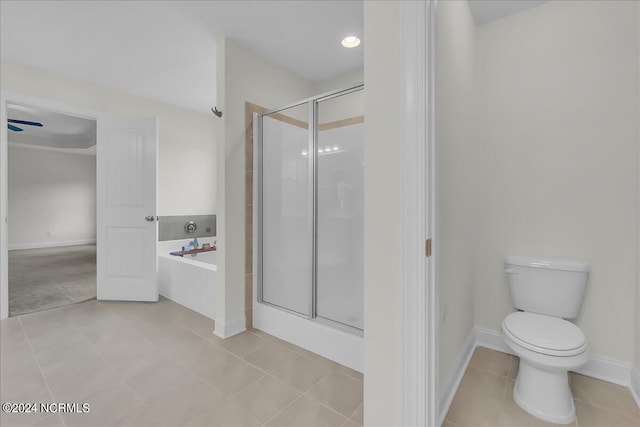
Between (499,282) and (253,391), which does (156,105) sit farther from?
(499,282)

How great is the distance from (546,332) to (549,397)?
1.03 ft

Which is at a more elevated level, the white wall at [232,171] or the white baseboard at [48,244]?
the white wall at [232,171]

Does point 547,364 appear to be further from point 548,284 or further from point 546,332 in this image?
point 548,284

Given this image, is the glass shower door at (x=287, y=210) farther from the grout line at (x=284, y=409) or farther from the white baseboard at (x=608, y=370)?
the white baseboard at (x=608, y=370)

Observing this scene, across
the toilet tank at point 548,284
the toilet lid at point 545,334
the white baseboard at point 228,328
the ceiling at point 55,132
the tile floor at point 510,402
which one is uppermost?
the ceiling at point 55,132

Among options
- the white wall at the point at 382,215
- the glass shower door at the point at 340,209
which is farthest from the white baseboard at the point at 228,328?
the white wall at the point at 382,215

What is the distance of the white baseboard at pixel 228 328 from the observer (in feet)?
8.00

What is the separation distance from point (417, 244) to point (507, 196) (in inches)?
58.9

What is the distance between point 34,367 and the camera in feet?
6.43

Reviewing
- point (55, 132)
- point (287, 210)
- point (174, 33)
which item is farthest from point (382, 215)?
point (55, 132)

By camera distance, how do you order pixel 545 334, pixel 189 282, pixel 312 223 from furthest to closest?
1. pixel 189 282
2. pixel 312 223
3. pixel 545 334

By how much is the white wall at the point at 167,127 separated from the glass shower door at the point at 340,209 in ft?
6.10

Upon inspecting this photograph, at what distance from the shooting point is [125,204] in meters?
3.34

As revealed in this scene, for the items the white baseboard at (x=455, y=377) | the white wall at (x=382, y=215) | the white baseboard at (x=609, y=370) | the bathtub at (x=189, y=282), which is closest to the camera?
the white wall at (x=382, y=215)
